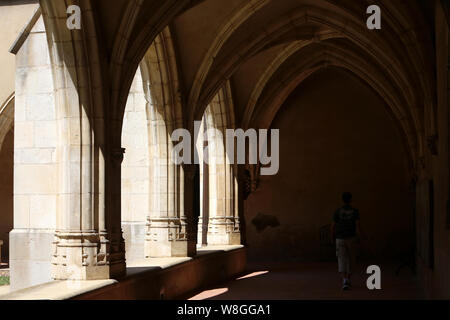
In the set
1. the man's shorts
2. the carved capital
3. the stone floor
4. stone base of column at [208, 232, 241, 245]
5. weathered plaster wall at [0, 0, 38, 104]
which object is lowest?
the stone floor

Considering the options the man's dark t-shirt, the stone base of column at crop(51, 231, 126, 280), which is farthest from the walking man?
the stone base of column at crop(51, 231, 126, 280)

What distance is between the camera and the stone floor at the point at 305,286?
8.38 metres

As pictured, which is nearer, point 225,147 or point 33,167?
point 33,167

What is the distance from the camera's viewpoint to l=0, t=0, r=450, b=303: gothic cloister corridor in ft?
20.9

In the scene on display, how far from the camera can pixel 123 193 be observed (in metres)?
9.87

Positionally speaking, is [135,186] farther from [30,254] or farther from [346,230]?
[346,230]

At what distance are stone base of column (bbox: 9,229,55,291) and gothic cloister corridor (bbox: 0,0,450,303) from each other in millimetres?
16

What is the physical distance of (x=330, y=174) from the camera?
14727 millimetres

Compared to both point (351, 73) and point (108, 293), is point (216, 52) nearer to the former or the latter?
point (108, 293)

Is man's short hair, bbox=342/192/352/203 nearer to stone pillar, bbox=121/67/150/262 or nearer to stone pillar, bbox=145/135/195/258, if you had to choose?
stone pillar, bbox=145/135/195/258

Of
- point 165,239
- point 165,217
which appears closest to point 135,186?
point 165,217

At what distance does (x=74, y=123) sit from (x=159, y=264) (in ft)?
7.22

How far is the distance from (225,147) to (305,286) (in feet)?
11.4
